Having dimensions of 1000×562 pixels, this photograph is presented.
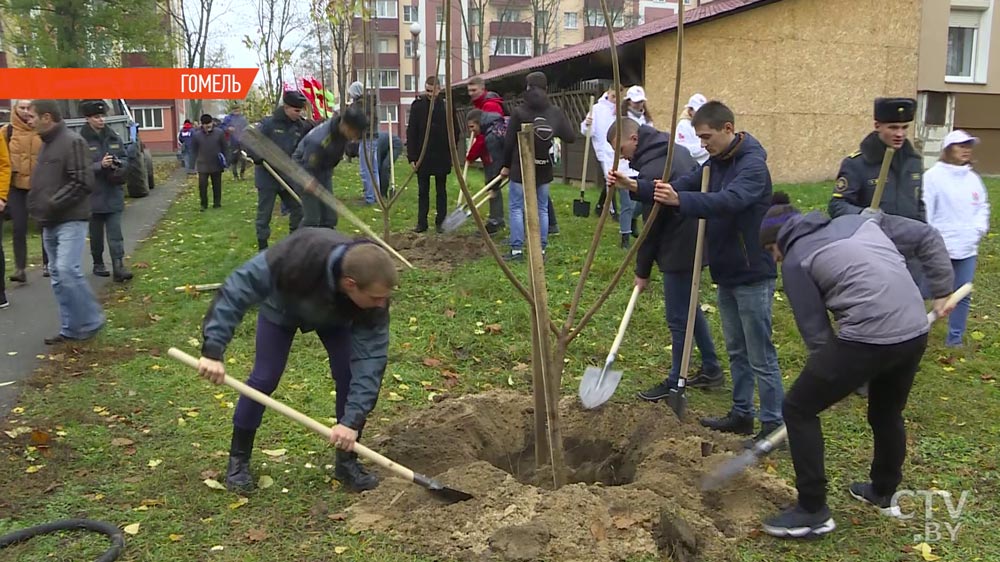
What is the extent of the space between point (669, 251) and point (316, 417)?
2.31 metres

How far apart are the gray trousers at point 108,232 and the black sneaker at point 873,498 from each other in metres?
6.88

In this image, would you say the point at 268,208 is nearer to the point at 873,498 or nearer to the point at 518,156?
the point at 518,156

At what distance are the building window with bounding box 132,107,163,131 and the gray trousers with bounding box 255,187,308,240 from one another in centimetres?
4173

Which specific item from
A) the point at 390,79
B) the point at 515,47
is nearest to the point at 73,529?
the point at 390,79

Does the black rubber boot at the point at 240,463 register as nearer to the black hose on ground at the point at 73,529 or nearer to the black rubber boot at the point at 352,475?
the black rubber boot at the point at 352,475

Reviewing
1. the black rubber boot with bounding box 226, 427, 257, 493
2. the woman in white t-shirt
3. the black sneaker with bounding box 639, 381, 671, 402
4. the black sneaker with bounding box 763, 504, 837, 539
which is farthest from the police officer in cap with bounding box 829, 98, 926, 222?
the black rubber boot with bounding box 226, 427, 257, 493

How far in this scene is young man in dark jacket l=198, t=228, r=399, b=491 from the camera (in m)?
3.28

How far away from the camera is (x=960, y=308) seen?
6047 millimetres

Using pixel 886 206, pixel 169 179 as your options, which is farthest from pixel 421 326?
pixel 169 179

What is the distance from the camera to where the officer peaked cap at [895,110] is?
→ 4484 millimetres

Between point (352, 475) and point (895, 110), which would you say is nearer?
point (352, 475)

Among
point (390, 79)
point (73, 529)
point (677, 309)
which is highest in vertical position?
point (390, 79)

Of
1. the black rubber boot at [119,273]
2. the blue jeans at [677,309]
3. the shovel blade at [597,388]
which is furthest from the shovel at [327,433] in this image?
the black rubber boot at [119,273]

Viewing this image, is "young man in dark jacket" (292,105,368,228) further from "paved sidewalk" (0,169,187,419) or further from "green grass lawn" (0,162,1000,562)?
"paved sidewalk" (0,169,187,419)
